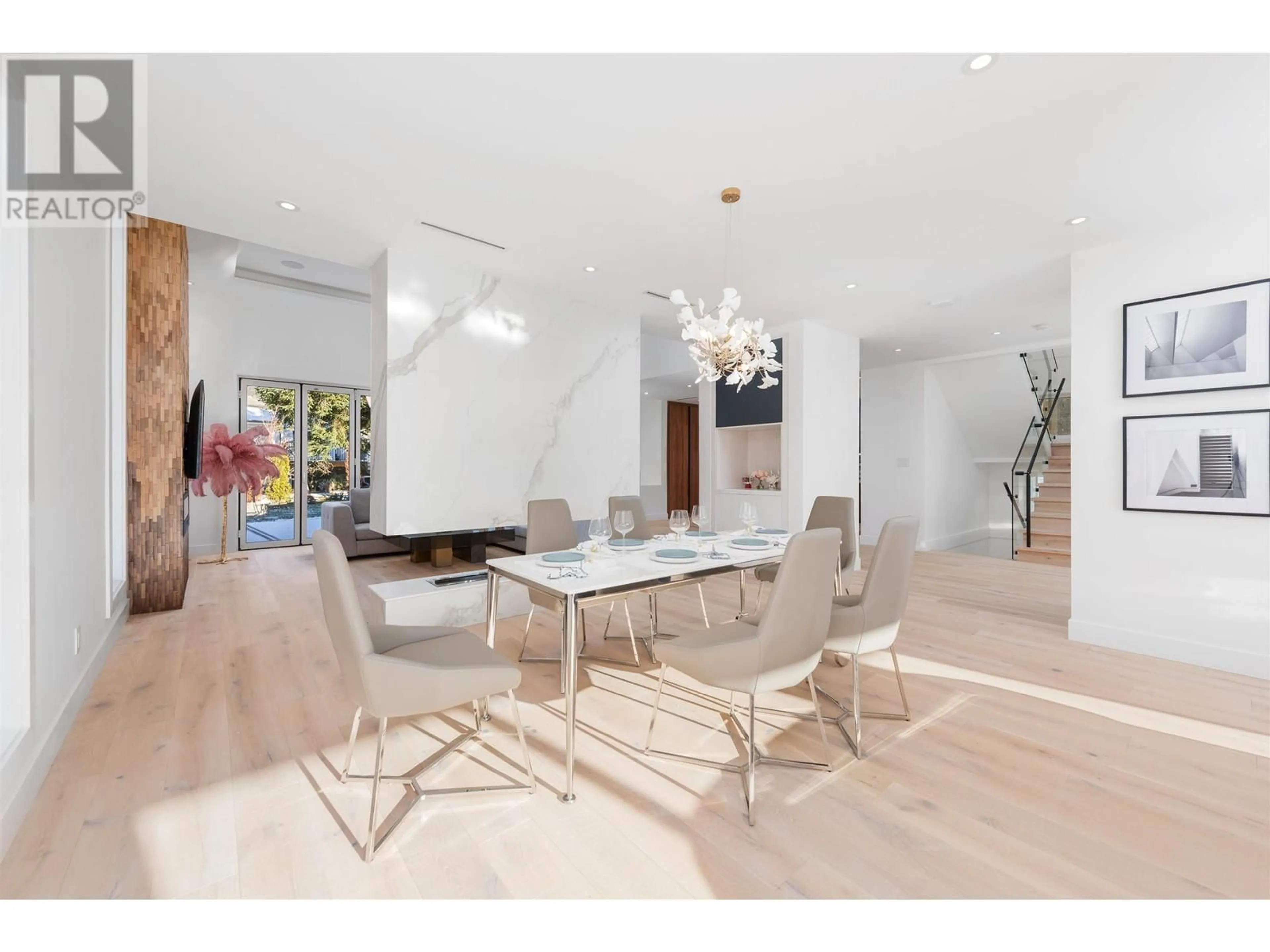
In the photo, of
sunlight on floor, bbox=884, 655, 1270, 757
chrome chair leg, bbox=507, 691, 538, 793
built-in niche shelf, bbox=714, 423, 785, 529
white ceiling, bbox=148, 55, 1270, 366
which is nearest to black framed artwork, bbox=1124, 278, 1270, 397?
white ceiling, bbox=148, 55, 1270, 366

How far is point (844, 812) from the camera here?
1.77m

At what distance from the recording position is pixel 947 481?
7.74 metres

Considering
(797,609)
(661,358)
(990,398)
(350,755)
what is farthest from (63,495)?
(990,398)

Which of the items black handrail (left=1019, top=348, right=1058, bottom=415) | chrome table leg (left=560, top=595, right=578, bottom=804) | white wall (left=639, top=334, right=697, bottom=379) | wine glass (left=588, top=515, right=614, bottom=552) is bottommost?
chrome table leg (left=560, top=595, right=578, bottom=804)

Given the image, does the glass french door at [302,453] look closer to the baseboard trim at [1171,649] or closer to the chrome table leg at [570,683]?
the chrome table leg at [570,683]

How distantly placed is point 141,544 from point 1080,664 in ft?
20.5

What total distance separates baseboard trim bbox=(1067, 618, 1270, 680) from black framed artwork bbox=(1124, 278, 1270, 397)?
4.81 ft

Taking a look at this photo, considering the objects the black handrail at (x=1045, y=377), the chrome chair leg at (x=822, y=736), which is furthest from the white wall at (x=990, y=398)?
the chrome chair leg at (x=822, y=736)

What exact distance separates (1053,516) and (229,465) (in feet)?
31.9

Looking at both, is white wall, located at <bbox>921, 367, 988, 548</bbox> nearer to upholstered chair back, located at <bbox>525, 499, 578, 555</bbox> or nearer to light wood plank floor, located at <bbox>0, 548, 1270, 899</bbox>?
light wood plank floor, located at <bbox>0, 548, 1270, 899</bbox>

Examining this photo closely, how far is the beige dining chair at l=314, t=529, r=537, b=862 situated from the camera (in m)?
1.62
